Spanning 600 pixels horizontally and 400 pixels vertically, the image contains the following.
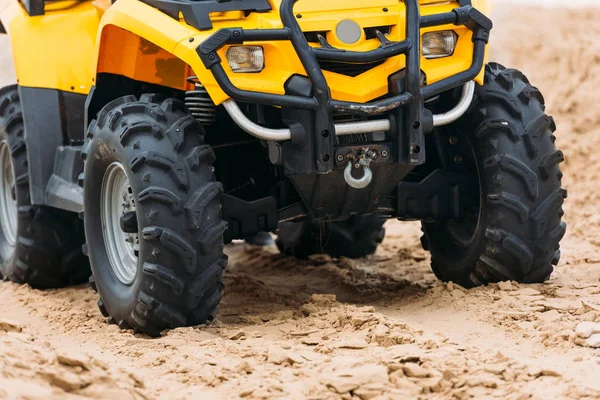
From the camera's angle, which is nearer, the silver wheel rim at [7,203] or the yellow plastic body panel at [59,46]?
the yellow plastic body panel at [59,46]

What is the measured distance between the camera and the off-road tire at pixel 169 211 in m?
5.38

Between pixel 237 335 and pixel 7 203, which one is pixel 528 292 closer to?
pixel 237 335

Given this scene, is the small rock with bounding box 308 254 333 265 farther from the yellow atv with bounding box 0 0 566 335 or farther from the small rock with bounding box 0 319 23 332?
the small rock with bounding box 0 319 23 332

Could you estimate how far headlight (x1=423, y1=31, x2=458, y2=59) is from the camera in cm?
563

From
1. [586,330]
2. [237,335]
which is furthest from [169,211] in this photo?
[586,330]

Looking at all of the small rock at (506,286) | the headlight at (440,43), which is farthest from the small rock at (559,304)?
the headlight at (440,43)

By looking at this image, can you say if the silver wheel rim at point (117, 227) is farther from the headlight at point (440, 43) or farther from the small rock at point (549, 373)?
the small rock at point (549, 373)

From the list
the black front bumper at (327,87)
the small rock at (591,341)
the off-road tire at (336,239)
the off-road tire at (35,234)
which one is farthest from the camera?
the off-road tire at (336,239)

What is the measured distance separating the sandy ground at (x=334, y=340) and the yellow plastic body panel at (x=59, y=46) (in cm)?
129

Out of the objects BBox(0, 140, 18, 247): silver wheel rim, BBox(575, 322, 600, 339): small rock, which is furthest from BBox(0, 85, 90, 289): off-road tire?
BBox(575, 322, 600, 339): small rock

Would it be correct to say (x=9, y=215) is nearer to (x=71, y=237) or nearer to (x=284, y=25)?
(x=71, y=237)

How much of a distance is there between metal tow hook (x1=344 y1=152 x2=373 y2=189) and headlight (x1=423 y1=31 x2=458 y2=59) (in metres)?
0.62

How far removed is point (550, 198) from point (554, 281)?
23.3 inches

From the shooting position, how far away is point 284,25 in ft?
17.3
